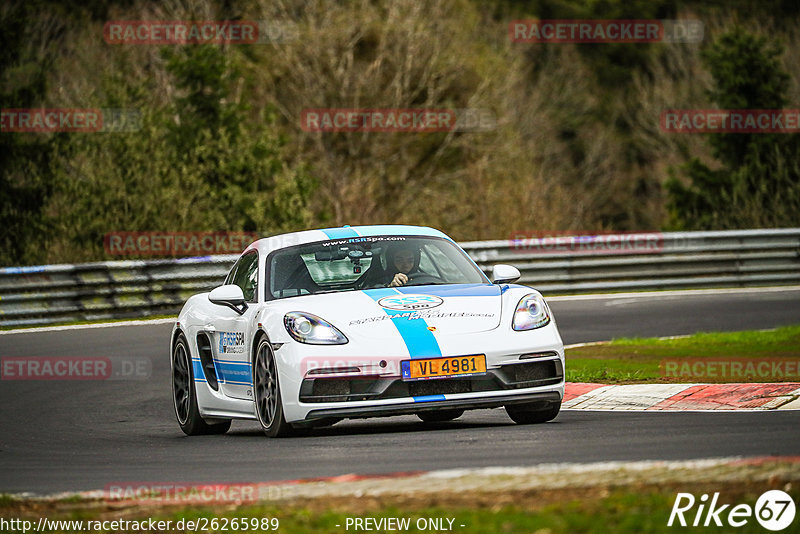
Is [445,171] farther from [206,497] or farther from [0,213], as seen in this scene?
[206,497]

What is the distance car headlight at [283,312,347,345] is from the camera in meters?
9.74

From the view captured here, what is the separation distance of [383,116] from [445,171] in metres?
3.18

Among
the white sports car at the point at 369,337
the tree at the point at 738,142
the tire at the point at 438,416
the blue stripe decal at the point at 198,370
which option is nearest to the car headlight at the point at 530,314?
the white sports car at the point at 369,337

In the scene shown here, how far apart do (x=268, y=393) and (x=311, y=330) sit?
24.7 inches

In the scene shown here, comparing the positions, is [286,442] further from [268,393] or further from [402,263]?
[402,263]

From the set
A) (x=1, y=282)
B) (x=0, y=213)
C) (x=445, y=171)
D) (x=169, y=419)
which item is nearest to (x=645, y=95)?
(x=445, y=171)

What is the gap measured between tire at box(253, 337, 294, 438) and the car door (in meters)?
0.21

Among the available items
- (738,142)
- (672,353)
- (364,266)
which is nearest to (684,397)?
(364,266)

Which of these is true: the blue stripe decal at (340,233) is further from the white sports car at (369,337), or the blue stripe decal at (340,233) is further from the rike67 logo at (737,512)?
the rike67 logo at (737,512)

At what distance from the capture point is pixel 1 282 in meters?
22.0

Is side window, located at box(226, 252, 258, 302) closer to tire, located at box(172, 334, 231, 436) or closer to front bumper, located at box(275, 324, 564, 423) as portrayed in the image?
tire, located at box(172, 334, 231, 436)

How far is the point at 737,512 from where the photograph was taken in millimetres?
5781

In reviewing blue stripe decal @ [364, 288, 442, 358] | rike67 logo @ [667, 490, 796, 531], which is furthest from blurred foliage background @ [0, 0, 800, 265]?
rike67 logo @ [667, 490, 796, 531]

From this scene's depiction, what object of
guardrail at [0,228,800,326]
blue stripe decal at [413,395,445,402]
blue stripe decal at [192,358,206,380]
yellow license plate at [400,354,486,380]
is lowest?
guardrail at [0,228,800,326]
